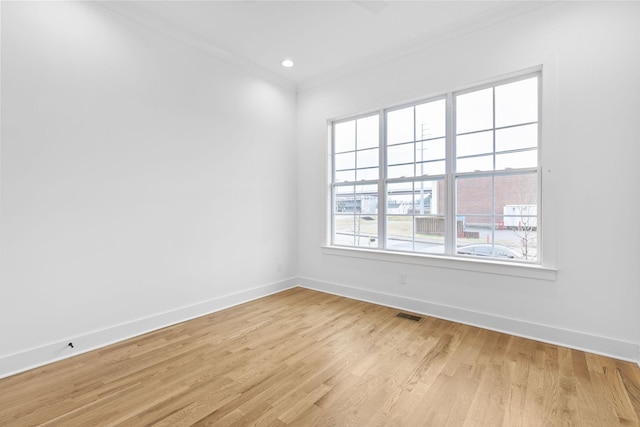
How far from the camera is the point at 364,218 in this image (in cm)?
400

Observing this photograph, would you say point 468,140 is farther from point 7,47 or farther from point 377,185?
point 7,47

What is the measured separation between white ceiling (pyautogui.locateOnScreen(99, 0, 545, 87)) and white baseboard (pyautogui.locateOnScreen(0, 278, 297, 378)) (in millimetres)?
2856

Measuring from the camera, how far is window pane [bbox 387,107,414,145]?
11.6 feet

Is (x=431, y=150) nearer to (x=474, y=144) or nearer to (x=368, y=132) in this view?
(x=474, y=144)

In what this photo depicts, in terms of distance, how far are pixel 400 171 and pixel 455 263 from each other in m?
1.24

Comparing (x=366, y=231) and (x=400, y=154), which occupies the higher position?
(x=400, y=154)

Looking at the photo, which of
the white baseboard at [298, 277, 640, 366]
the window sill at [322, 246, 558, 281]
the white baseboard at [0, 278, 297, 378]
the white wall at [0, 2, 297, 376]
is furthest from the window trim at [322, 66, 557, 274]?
the white baseboard at [0, 278, 297, 378]

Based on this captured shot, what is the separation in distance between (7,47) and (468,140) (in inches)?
157

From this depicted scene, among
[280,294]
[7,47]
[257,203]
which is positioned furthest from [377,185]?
[7,47]

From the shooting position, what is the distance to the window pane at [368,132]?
3.86 meters

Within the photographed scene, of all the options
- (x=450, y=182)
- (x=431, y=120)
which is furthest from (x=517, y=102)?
(x=450, y=182)

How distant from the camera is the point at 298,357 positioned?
2371 mm

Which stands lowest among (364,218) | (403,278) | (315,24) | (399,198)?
(403,278)

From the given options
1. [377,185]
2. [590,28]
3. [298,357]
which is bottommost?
[298,357]
